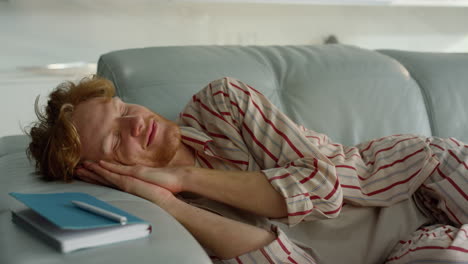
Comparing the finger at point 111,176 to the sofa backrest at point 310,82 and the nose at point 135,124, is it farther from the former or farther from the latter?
the sofa backrest at point 310,82

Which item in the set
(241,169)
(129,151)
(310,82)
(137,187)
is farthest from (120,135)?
(310,82)

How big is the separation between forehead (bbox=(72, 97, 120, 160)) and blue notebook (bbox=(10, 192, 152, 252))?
0.34 m

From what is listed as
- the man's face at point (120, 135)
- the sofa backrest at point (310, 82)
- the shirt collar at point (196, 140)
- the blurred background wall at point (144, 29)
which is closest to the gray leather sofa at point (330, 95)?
the sofa backrest at point (310, 82)

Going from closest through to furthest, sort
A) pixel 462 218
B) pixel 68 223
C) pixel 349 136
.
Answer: pixel 68 223
pixel 462 218
pixel 349 136

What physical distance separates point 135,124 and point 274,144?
35cm

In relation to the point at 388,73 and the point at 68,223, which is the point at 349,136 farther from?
the point at 68,223

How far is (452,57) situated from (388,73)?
0.38 metres

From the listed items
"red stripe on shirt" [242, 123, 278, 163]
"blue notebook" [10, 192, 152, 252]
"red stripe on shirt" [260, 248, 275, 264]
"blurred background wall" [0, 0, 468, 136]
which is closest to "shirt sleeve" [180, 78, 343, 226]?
"red stripe on shirt" [242, 123, 278, 163]

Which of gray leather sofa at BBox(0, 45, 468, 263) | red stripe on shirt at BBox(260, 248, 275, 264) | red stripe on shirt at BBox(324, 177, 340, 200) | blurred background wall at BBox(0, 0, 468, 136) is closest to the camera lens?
red stripe on shirt at BBox(260, 248, 275, 264)

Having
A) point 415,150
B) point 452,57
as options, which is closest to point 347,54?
point 452,57

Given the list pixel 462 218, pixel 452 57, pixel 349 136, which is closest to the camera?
pixel 462 218

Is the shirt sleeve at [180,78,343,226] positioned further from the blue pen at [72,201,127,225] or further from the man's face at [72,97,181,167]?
the blue pen at [72,201,127,225]

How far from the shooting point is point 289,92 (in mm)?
1919

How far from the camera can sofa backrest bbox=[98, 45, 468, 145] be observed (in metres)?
1.74
